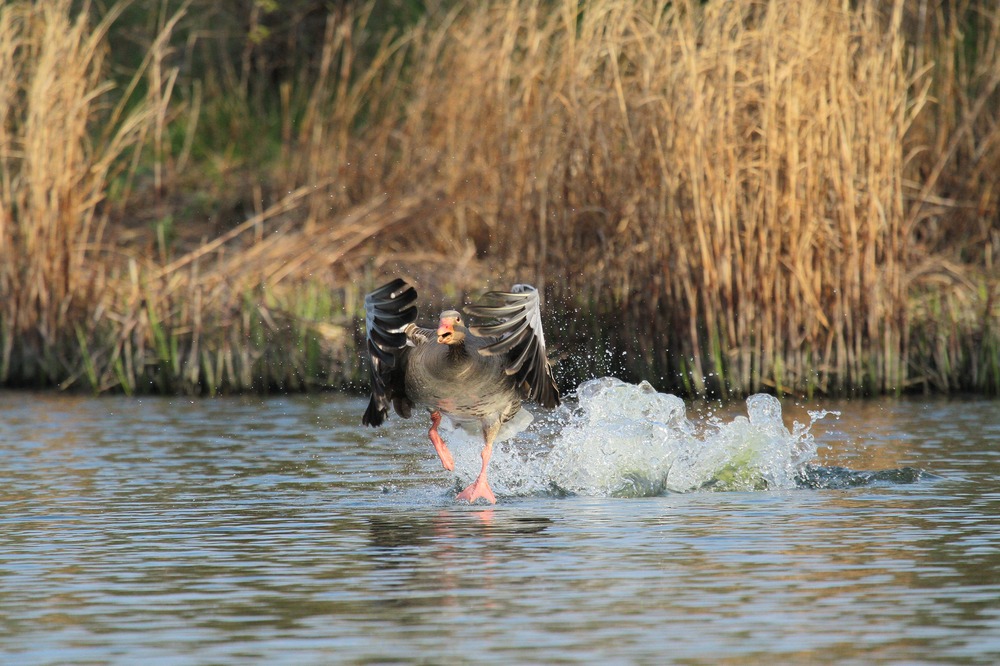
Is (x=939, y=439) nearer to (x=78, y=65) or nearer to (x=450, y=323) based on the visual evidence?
(x=450, y=323)

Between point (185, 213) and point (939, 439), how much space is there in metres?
13.4

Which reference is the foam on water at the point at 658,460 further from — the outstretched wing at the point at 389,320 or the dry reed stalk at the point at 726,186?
the dry reed stalk at the point at 726,186

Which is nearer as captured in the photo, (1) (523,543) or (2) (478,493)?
(1) (523,543)

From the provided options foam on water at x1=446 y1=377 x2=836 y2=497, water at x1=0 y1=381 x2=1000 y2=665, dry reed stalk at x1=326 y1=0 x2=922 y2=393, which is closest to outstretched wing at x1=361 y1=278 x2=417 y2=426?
water at x1=0 y1=381 x2=1000 y2=665

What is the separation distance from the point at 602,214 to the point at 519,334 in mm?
5686

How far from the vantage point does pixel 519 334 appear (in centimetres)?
1002

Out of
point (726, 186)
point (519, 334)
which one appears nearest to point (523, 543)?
point (519, 334)

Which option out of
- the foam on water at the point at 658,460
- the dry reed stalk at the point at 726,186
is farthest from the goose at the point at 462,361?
the dry reed stalk at the point at 726,186

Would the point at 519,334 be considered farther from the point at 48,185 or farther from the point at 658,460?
the point at 48,185

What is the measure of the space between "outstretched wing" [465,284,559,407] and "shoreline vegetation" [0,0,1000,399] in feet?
14.3

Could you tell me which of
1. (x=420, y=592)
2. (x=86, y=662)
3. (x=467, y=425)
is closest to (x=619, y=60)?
(x=467, y=425)

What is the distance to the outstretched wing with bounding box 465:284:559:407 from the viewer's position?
9781 millimetres

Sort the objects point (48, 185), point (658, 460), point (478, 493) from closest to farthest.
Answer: point (478, 493)
point (658, 460)
point (48, 185)

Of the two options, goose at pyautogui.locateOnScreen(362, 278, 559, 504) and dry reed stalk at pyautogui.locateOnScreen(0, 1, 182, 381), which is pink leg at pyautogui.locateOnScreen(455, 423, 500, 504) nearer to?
goose at pyautogui.locateOnScreen(362, 278, 559, 504)
